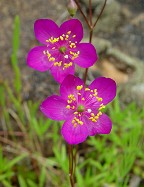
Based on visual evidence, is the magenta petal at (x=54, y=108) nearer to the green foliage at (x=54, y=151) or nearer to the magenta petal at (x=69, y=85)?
the magenta petal at (x=69, y=85)

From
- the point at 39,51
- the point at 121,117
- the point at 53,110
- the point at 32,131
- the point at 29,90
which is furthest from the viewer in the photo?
the point at 29,90

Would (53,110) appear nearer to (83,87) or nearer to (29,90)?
(83,87)

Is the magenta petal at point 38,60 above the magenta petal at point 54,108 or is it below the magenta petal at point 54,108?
above

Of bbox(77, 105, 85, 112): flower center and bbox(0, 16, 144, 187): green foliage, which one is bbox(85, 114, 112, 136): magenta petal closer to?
bbox(77, 105, 85, 112): flower center

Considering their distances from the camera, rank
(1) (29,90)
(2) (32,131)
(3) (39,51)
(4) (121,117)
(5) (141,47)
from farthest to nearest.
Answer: (5) (141,47) < (1) (29,90) < (2) (32,131) < (4) (121,117) < (3) (39,51)

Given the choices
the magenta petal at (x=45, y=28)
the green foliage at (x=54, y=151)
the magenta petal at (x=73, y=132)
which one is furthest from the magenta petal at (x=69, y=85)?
the green foliage at (x=54, y=151)

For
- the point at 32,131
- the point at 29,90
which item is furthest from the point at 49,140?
the point at 29,90

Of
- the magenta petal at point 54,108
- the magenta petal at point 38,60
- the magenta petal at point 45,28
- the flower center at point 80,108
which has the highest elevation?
the magenta petal at point 45,28

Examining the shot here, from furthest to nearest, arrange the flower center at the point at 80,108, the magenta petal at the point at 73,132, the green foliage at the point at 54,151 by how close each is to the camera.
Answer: the green foliage at the point at 54,151 < the flower center at the point at 80,108 < the magenta petal at the point at 73,132
